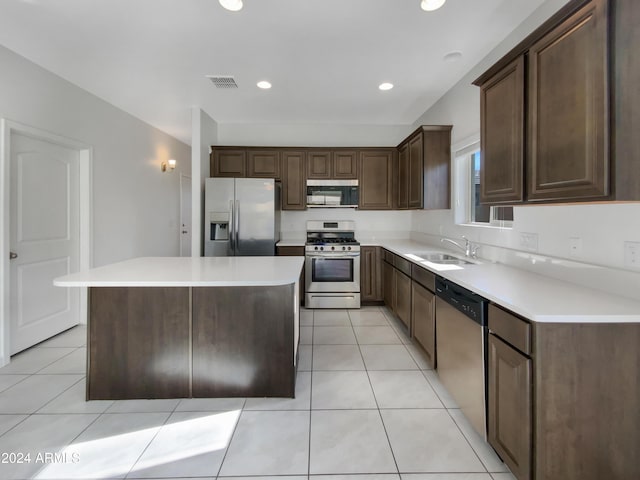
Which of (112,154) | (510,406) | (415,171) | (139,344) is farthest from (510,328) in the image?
(112,154)

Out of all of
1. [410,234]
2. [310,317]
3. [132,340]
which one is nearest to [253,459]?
[132,340]

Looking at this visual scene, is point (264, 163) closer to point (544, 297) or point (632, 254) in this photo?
point (544, 297)

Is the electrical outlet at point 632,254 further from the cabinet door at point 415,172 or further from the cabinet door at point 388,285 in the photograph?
the cabinet door at point 388,285

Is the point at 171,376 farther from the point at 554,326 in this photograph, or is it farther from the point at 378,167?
the point at 378,167

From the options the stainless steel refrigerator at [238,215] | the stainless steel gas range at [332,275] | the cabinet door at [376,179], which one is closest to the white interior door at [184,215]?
the stainless steel refrigerator at [238,215]

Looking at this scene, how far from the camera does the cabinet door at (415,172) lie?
3.66 meters

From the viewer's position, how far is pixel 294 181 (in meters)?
4.68

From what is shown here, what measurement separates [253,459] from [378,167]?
3.95 metres

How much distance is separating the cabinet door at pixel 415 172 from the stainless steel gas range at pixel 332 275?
3.11ft

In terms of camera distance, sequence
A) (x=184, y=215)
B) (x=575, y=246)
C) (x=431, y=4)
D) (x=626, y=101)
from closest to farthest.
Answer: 1. (x=626, y=101)
2. (x=575, y=246)
3. (x=431, y=4)
4. (x=184, y=215)

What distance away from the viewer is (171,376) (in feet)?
7.12

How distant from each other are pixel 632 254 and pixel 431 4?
185cm

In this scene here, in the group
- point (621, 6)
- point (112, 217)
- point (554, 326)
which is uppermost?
point (621, 6)

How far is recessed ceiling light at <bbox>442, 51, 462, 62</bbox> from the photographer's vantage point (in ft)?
8.93
